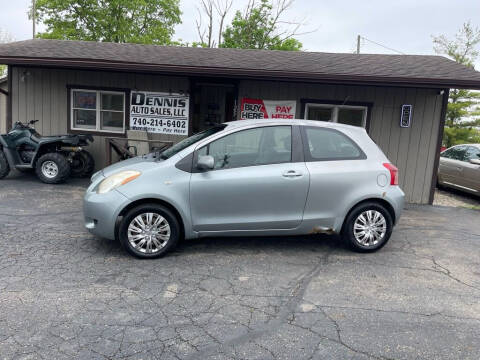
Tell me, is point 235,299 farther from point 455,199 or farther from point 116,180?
point 455,199

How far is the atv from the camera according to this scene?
8141 mm

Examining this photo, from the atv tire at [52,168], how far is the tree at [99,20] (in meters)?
20.8

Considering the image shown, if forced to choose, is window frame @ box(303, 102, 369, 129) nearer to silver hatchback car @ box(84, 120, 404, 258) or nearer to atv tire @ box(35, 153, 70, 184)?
silver hatchback car @ box(84, 120, 404, 258)

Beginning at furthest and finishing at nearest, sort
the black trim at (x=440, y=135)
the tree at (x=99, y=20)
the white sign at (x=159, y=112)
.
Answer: the tree at (x=99, y=20), the white sign at (x=159, y=112), the black trim at (x=440, y=135)

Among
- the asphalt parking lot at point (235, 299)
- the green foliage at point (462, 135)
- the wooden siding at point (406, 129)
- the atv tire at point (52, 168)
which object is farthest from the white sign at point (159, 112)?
the green foliage at point (462, 135)

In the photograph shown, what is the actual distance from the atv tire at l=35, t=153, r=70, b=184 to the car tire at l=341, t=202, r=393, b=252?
6.05 metres

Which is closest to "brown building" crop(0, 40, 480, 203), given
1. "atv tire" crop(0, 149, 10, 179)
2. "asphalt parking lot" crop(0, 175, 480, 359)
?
"atv tire" crop(0, 149, 10, 179)

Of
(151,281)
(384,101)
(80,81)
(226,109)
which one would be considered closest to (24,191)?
(80,81)

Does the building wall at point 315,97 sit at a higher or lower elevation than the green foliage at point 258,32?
lower

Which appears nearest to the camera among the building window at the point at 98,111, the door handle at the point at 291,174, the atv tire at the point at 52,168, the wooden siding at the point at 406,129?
the door handle at the point at 291,174

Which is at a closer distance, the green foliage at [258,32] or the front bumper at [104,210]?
the front bumper at [104,210]

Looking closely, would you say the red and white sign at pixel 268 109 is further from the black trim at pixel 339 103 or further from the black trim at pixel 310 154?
the black trim at pixel 310 154

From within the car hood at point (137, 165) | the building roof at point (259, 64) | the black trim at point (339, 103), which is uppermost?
the building roof at point (259, 64)

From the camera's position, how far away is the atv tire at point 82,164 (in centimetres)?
885
